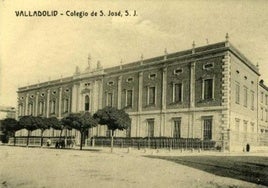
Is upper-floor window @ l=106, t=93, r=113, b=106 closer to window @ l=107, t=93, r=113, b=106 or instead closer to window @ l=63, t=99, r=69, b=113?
window @ l=107, t=93, r=113, b=106

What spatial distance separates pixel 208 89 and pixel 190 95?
1550 millimetres

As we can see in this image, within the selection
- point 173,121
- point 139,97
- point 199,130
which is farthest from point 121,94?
point 199,130

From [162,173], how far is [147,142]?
14072 mm

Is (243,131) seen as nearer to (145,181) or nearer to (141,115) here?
(141,115)

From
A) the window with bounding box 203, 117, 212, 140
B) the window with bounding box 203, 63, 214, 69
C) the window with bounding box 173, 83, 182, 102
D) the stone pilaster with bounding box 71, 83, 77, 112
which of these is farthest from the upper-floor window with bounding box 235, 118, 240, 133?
the stone pilaster with bounding box 71, 83, 77, 112

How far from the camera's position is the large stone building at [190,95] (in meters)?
23.6

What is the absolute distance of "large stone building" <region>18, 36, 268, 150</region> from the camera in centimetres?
2361

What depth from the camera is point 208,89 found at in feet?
81.1

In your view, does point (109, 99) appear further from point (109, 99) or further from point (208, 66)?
point (208, 66)

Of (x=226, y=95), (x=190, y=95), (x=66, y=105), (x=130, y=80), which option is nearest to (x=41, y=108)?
(x=66, y=105)

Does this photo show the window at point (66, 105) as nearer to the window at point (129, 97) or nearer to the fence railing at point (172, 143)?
the window at point (129, 97)

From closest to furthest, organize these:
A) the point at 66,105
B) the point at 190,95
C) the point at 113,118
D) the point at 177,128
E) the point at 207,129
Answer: the point at 113,118, the point at 207,129, the point at 190,95, the point at 177,128, the point at 66,105

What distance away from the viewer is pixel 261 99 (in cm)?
3155

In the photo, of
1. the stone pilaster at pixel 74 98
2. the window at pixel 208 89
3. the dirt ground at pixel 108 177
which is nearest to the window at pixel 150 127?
the window at pixel 208 89
